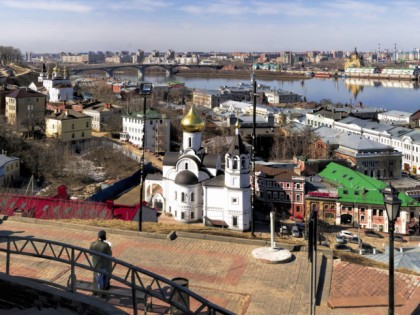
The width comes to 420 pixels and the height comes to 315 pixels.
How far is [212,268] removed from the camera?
662cm

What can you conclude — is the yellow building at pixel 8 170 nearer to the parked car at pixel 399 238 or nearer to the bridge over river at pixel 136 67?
the parked car at pixel 399 238

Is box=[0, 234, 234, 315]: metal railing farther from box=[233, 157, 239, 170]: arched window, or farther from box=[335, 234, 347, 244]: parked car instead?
box=[335, 234, 347, 244]: parked car

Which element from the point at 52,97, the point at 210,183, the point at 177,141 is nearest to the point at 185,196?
the point at 210,183

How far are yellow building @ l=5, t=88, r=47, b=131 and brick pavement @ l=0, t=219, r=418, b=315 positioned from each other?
18.2m

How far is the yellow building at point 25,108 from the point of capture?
25.4 m

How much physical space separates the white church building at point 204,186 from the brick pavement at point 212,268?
6342mm

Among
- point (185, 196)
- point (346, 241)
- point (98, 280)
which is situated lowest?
point (346, 241)

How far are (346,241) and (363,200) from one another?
8.41 ft

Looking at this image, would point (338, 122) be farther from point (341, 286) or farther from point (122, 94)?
point (341, 286)

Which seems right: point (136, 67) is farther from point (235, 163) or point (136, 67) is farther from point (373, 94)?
point (235, 163)

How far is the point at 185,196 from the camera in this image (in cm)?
1455

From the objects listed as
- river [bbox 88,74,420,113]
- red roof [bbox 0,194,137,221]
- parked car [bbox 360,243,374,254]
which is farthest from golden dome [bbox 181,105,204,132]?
river [bbox 88,74,420,113]

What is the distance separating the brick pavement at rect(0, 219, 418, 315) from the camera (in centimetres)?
571

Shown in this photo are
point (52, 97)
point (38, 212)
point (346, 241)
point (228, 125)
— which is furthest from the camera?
point (52, 97)
